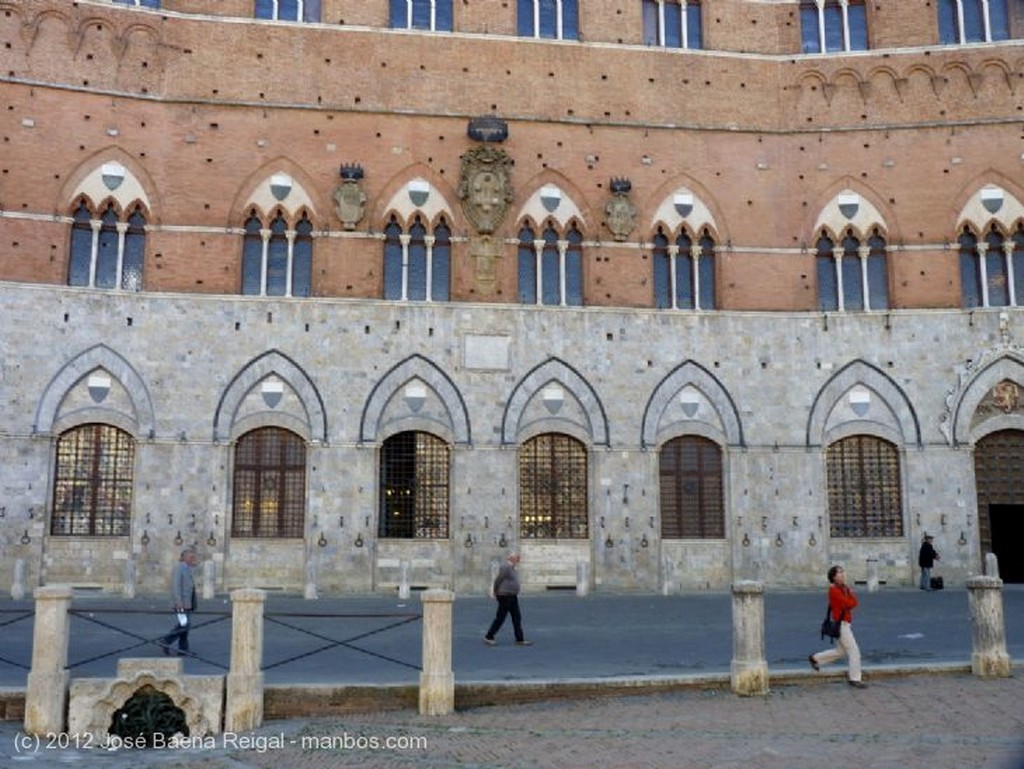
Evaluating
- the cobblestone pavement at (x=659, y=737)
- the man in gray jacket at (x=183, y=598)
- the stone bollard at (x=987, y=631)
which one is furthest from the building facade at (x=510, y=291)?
the cobblestone pavement at (x=659, y=737)

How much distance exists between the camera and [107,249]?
20.8 m

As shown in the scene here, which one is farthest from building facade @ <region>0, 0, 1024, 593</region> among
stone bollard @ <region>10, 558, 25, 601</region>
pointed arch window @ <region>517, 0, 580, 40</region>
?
stone bollard @ <region>10, 558, 25, 601</region>

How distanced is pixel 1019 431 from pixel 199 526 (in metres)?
17.4

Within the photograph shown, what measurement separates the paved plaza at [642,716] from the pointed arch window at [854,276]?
368 inches

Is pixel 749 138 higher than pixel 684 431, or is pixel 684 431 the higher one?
pixel 749 138

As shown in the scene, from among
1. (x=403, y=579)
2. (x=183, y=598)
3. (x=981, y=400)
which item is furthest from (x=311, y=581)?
(x=981, y=400)

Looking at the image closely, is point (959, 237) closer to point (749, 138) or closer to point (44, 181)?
point (749, 138)

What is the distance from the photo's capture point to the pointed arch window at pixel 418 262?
2164 cm

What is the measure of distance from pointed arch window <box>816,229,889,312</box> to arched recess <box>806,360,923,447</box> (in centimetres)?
141

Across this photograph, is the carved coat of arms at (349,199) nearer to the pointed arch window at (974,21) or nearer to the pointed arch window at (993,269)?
the pointed arch window at (993,269)

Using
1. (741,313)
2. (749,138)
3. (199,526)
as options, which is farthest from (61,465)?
(749,138)

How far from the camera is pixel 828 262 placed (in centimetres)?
2286

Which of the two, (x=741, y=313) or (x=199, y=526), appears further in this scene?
(x=741, y=313)

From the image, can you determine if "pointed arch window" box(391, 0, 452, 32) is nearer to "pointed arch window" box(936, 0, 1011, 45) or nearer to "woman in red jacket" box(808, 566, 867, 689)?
"pointed arch window" box(936, 0, 1011, 45)
